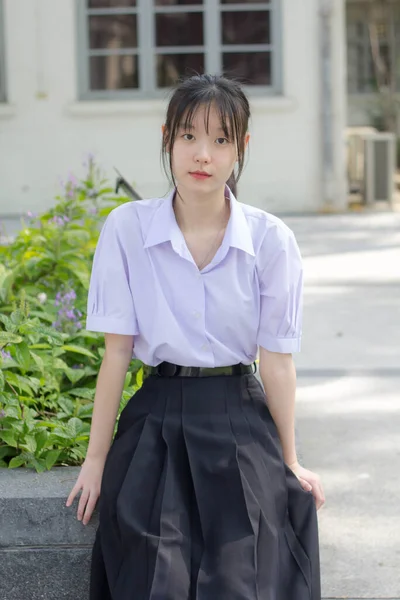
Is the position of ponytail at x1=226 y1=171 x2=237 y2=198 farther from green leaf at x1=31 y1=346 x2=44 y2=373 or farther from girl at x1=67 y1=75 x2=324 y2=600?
green leaf at x1=31 y1=346 x2=44 y2=373

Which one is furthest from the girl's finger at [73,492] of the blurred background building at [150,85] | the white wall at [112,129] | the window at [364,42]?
the window at [364,42]

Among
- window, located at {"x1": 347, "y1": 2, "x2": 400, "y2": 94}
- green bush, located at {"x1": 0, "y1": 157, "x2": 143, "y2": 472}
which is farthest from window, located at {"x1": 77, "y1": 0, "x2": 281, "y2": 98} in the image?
window, located at {"x1": 347, "y1": 2, "x2": 400, "y2": 94}

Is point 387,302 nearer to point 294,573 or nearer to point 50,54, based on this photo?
point 294,573

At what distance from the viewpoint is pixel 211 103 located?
2402 millimetres

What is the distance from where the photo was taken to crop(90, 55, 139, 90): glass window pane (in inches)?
440

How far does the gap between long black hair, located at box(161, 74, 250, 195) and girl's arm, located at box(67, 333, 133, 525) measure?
1.46 feet

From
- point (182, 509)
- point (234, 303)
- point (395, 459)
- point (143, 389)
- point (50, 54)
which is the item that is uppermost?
point (50, 54)

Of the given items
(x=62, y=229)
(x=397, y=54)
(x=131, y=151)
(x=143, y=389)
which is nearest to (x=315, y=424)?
(x=62, y=229)

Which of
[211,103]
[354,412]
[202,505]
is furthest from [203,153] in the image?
[354,412]

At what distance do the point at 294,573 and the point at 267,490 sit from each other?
0.59 ft

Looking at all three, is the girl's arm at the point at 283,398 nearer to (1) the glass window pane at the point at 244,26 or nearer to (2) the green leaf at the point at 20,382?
(2) the green leaf at the point at 20,382

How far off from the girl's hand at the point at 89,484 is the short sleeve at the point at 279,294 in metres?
0.44

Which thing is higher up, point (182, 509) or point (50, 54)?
point (50, 54)

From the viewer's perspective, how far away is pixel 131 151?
36.6ft
